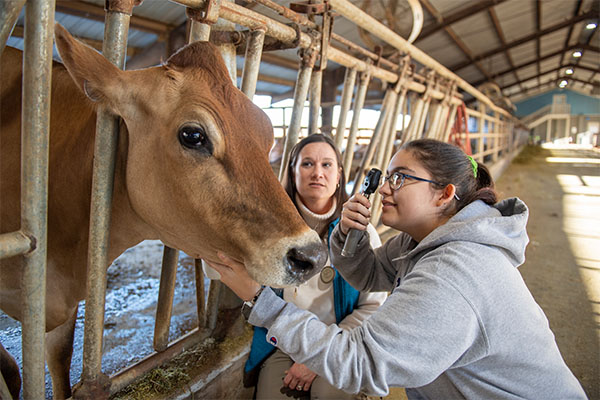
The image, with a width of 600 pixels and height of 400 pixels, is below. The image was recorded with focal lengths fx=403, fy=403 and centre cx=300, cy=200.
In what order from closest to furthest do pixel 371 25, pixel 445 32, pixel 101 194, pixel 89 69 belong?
1. pixel 89 69
2. pixel 101 194
3. pixel 371 25
4. pixel 445 32

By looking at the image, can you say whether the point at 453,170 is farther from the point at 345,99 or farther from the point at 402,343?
the point at 345,99

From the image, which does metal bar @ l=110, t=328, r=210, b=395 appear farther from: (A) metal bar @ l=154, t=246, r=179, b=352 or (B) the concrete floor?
(B) the concrete floor

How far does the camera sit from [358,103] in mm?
3152

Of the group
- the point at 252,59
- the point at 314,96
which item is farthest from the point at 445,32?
the point at 252,59

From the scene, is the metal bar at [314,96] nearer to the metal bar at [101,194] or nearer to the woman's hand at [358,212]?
the woman's hand at [358,212]

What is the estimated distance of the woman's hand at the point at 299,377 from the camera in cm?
190

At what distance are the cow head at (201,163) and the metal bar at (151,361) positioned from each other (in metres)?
0.72

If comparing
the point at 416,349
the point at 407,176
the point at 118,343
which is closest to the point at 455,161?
the point at 407,176

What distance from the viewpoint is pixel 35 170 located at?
1.07 meters

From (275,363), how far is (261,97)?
36.6 ft

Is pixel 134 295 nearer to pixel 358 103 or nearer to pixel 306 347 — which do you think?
pixel 358 103

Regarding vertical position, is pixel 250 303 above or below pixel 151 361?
above

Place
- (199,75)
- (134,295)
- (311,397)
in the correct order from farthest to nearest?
(134,295), (311,397), (199,75)

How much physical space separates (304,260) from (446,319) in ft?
1.37
